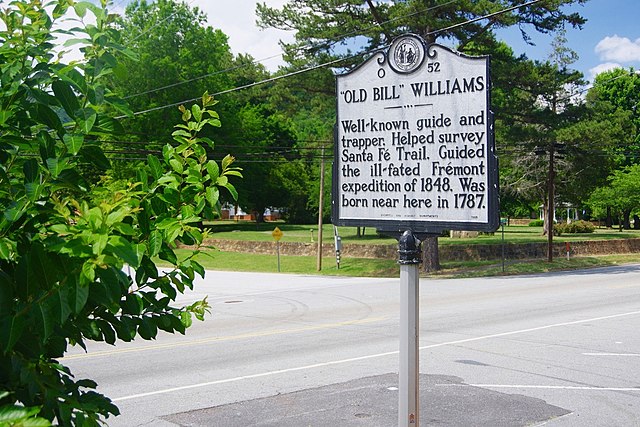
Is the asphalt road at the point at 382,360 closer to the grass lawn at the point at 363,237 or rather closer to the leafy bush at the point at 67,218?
the leafy bush at the point at 67,218

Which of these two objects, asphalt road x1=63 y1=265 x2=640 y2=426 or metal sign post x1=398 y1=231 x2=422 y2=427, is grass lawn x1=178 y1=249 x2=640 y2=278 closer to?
asphalt road x1=63 y1=265 x2=640 y2=426

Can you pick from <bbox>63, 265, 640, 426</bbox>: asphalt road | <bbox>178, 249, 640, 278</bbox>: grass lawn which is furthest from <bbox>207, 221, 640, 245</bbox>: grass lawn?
<bbox>63, 265, 640, 426</bbox>: asphalt road

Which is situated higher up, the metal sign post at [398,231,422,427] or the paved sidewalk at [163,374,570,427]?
the metal sign post at [398,231,422,427]

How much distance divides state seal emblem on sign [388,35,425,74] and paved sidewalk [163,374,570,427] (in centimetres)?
426

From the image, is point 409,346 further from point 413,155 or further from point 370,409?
point 370,409

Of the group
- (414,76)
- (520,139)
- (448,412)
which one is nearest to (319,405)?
(448,412)

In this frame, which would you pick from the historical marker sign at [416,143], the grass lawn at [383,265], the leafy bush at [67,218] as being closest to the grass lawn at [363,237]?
the grass lawn at [383,265]

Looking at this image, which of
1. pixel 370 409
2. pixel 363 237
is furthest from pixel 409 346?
pixel 363 237

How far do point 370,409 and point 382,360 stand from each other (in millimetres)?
3102

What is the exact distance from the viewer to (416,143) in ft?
18.0

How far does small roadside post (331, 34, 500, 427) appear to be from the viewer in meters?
5.23

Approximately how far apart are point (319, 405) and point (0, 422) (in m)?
7.57

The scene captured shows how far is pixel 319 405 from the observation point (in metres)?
9.17

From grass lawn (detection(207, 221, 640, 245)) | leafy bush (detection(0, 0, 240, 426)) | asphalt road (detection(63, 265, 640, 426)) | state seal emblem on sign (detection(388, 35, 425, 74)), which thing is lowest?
asphalt road (detection(63, 265, 640, 426))
